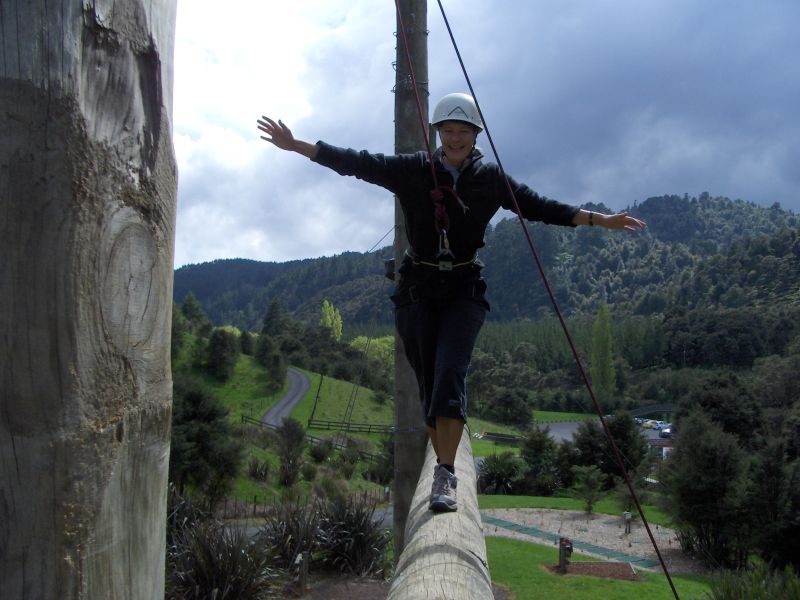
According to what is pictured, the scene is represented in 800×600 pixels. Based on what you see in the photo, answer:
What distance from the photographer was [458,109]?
162 inches

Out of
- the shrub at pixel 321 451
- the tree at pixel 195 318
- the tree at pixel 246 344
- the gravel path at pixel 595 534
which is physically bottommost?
the gravel path at pixel 595 534

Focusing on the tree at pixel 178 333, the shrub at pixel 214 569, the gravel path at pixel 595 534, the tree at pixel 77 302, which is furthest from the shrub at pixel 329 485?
the tree at pixel 77 302

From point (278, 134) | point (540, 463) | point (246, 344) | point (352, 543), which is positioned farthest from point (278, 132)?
point (246, 344)

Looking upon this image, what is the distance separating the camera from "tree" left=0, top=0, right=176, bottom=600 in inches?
41.2

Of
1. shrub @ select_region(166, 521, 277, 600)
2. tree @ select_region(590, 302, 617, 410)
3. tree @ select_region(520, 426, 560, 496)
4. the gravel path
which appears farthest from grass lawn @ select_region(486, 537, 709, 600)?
tree @ select_region(590, 302, 617, 410)

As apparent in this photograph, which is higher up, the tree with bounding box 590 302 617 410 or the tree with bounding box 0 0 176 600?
the tree with bounding box 590 302 617 410

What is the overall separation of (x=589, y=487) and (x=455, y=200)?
33146 mm

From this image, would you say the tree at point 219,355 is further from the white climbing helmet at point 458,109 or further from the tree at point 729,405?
the white climbing helmet at point 458,109

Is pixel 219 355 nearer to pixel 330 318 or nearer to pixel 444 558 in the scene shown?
pixel 444 558

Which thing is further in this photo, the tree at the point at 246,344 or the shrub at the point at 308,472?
the tree at the point at 246,344

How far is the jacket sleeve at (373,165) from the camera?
381 centimetres

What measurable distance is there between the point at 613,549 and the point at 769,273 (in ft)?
351

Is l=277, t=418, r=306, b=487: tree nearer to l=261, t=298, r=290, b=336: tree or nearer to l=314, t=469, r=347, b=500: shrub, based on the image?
l=314, t=469, r=347, b=500: shrub

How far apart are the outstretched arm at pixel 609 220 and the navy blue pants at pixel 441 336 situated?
25.9 inches
